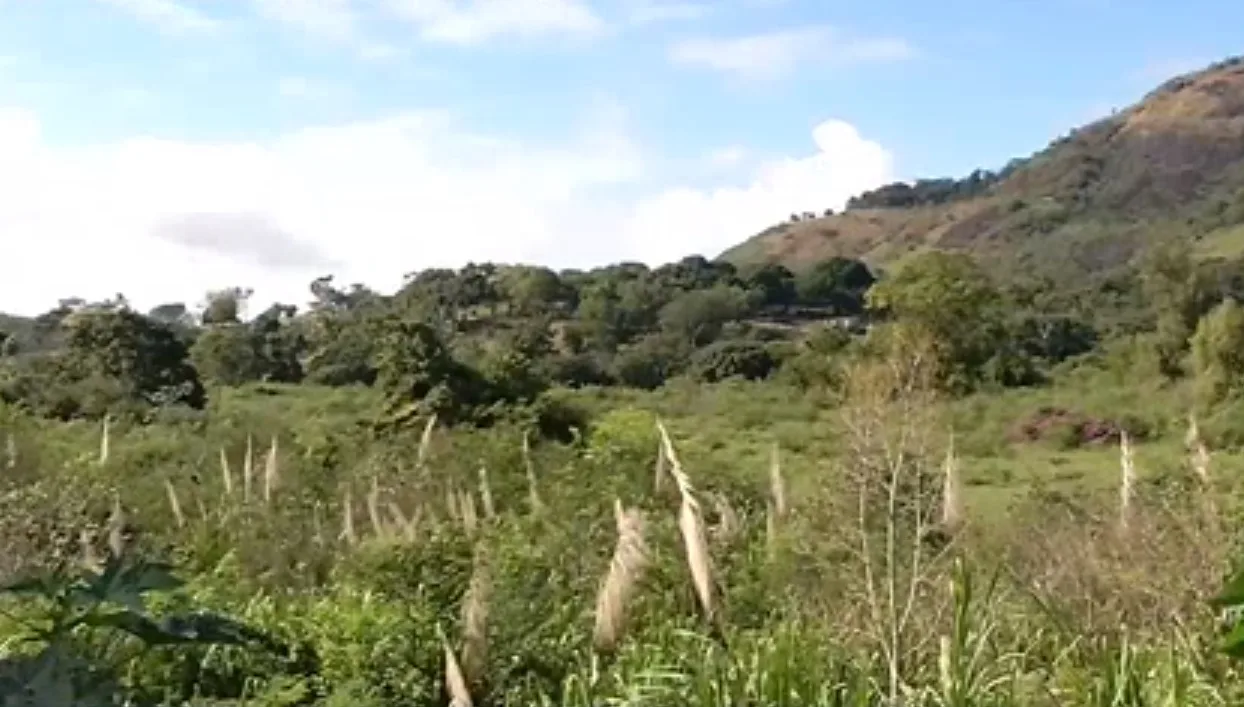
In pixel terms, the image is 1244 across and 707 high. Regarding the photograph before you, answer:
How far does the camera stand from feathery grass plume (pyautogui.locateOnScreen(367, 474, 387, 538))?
935 cm

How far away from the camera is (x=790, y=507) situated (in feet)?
32.8

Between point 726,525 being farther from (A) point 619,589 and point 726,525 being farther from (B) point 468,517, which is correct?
(A) point 619,589

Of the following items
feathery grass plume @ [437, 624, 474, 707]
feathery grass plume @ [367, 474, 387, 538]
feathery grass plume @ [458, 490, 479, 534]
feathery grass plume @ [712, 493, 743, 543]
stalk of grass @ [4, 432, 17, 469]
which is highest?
stalk of grass @ [4, 432, 17, 469]

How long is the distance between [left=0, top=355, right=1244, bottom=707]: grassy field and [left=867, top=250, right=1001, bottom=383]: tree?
1502cm

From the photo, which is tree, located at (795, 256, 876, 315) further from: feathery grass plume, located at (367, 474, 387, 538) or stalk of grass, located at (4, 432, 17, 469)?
feathery grass plume, located at (367, 474, 387, 538)

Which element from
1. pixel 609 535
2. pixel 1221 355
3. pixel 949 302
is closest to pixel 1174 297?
pixel 949 302

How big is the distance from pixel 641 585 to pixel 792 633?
135 cm

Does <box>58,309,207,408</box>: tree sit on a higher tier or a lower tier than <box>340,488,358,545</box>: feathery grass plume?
higher

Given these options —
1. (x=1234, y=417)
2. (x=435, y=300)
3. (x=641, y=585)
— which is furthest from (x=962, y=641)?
(x=435, y=300)

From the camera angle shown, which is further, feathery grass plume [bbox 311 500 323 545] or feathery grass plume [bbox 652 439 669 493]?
feathery grass plume [bbox 311 500 323 545]

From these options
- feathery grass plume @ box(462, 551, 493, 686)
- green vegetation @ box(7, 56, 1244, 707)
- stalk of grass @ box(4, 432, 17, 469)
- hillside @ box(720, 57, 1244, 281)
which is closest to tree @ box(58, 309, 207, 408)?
green vegetation @ box(7, 56, 1244, 707)

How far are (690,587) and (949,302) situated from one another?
20778mm

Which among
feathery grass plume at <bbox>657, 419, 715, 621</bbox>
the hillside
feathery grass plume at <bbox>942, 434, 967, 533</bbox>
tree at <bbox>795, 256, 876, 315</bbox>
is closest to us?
feathery grass plume at <bbox>657, 419, 715, 621</bbox>

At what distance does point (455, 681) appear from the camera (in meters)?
6.60
